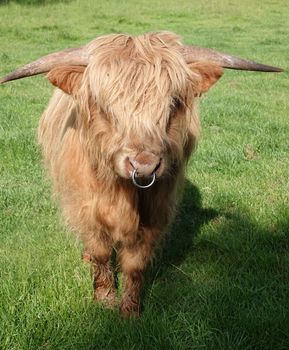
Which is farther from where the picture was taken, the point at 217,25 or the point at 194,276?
the point at 217,25

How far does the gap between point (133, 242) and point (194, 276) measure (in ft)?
2.37

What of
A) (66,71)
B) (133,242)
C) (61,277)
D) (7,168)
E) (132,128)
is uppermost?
(66,71)

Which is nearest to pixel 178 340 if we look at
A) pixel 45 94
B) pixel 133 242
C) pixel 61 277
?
pixel 133 242

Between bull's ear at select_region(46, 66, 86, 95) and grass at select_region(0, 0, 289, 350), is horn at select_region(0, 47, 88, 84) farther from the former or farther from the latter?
grass at select_region(0, 0, 289, 350)

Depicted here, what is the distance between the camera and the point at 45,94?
29.6 ft

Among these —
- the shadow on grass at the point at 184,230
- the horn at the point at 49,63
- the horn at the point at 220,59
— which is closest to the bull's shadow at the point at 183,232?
the shadow on grass at the point at 184,230

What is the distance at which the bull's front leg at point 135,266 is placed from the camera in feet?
10.8

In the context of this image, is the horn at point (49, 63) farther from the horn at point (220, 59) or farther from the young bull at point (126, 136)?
the horn at point (220, 59)

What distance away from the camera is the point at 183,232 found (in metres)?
4.52

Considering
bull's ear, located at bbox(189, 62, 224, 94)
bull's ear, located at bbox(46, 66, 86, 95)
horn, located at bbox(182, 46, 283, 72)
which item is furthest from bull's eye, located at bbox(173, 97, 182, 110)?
bull's ear, located at bbox(46, 66, 86, 95)

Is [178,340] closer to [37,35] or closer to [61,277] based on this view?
[61,277]

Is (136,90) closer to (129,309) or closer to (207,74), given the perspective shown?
(207,74)

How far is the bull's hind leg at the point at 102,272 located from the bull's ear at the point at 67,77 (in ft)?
3.39

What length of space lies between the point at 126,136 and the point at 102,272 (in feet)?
4.04
